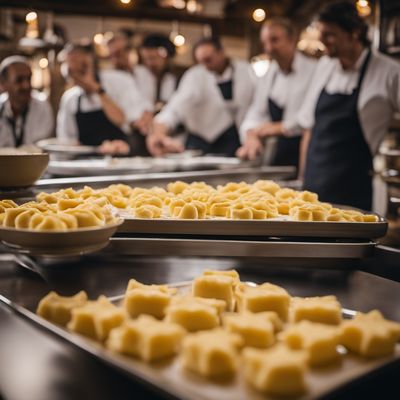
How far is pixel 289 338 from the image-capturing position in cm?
76

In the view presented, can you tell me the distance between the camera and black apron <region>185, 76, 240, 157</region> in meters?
5.20

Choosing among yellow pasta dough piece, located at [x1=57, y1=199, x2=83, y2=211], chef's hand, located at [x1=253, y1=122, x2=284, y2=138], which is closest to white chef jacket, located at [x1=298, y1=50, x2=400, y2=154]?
chef's hand, located at [x1=253, y1=122, x2=284, y2=138]

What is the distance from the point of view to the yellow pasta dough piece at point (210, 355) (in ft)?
2.27

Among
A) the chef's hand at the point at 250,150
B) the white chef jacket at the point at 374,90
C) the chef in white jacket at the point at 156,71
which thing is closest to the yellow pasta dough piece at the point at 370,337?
the chef's hand at the point at 250,150

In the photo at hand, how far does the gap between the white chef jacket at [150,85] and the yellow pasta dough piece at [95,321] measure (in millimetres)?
6373

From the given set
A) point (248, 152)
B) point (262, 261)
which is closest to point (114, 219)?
point (262, 261)

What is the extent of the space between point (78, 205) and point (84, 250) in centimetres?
29

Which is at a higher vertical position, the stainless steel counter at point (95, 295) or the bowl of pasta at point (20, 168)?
the bowl of pasta at point (20, 168)

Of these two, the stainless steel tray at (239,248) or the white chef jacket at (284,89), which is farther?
the white chef jacket at (284,89)

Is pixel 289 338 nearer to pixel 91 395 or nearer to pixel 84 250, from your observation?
pixel 91 395

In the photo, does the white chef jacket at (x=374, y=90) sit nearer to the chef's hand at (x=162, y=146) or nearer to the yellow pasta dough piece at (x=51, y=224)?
the chef's hand at (x=162, y=146)

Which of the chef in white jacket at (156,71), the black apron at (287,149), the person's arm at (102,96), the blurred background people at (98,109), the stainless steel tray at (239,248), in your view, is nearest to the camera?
the stainless steel tray at (239,248)

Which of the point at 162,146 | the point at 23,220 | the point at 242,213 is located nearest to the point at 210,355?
the point at 23,220

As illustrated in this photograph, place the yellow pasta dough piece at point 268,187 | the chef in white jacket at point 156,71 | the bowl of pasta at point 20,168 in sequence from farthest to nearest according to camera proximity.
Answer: the chef in white jacket at point 156,71 → the yellow pasta dough piece at point 268,187 → the bowl of pasta at point 20,168
